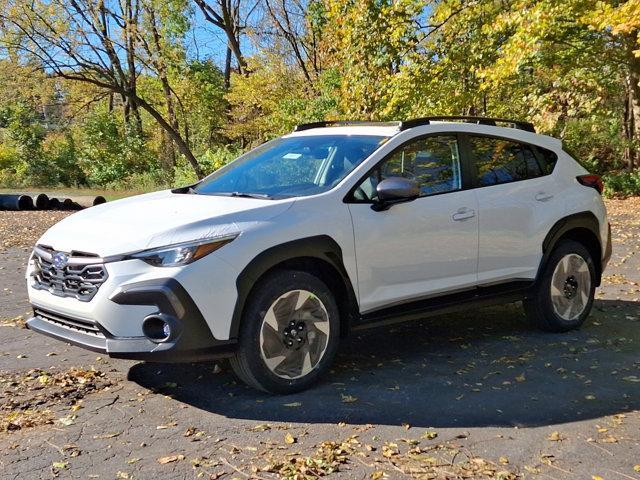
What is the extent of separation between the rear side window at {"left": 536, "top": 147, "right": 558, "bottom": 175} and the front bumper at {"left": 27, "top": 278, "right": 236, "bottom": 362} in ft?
10.9

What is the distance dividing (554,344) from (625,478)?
2.46 meters

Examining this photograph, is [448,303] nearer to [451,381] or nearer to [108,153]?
[451,381]

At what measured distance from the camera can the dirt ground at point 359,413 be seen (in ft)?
11.3

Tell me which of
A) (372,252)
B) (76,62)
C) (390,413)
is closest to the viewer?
(390,413)

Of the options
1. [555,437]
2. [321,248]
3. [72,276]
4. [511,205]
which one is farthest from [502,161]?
[72,276]

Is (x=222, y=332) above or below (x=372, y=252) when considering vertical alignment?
below

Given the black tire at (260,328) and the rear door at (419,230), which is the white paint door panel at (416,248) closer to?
the rear door at (419,230)

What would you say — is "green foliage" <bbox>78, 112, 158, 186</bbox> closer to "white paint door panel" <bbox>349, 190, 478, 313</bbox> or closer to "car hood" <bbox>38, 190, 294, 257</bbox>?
"car hood" <bbox>38, 190, 294, 257</bbox>

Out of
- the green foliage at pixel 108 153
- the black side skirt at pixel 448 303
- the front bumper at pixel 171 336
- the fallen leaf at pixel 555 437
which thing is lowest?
the fallen leaf at pixel 555 437

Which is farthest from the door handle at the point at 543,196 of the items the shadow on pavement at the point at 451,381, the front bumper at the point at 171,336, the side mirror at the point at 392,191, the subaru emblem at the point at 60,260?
the subaru emblem at the point at 60,260

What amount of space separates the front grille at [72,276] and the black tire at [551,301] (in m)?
3.60

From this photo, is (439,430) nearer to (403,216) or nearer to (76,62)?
(403,216)

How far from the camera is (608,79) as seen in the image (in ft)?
64.1

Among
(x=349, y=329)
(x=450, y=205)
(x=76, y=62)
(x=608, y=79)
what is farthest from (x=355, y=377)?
(x=76, y=62)
